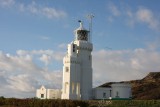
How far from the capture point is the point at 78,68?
6531 cm

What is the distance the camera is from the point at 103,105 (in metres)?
59.0

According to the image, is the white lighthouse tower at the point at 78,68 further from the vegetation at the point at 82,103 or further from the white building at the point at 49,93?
the vegetation at the point at 82,103

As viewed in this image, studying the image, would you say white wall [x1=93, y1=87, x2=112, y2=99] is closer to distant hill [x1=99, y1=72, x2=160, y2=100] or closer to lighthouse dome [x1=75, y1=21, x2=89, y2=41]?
lighthouse dome [x1=75, y1=21, x2=89, y2=41]

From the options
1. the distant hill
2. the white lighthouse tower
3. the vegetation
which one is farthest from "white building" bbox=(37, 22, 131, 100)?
the distant hill

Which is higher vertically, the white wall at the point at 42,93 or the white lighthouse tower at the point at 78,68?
the white lighthouse tower at the point at 78,68

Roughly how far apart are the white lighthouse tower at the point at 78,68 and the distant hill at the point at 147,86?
59.2 ft

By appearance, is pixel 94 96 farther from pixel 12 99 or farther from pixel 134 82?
pixel 134 82

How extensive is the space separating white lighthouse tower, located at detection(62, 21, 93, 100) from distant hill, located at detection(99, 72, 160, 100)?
1804 cm

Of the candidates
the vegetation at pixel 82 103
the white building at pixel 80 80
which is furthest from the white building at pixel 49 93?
the vegetation at pixel 82 103

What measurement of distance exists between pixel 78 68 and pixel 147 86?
34.1 meters

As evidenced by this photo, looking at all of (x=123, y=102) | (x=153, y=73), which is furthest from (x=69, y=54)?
(x=153, y=73)

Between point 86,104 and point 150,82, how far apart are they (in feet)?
142

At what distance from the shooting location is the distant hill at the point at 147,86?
266 feet

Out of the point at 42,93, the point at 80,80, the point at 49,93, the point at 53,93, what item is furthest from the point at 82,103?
the point at 42,93
